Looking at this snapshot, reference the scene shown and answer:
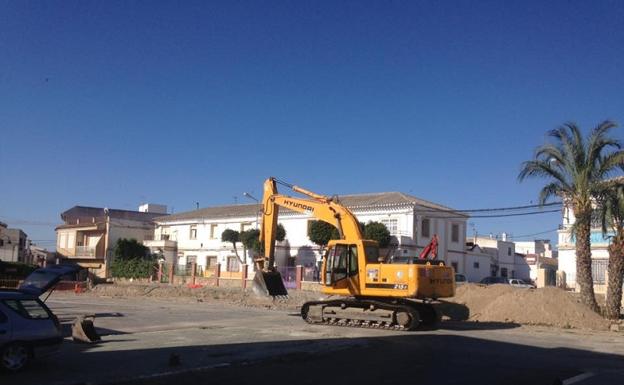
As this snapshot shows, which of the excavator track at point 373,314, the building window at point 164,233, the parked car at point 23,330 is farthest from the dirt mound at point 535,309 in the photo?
the building window at point 164,233

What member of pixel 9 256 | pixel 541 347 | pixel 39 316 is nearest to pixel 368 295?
pixel 541 347

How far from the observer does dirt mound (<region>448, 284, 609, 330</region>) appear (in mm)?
24641

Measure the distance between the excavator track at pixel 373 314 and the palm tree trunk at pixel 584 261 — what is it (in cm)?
788

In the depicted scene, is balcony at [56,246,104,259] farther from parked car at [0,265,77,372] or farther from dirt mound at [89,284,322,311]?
parked car at [0,265,77,372]

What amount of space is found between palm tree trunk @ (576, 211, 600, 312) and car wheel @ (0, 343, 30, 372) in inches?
847

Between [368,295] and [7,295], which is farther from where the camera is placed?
[368,295]

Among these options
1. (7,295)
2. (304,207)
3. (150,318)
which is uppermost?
(304,207)

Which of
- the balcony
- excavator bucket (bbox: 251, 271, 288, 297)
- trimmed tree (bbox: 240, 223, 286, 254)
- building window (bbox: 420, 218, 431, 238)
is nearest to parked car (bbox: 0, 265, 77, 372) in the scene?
excavator bucket (bbox: 251, 271, 288, 297)

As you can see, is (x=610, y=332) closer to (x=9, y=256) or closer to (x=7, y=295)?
(x=7, y=295)

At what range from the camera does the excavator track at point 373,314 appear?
21000mm

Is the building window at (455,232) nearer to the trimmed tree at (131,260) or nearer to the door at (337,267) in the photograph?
the trimmed tree at (131,260)

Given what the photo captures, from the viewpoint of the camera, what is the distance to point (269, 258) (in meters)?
24.5

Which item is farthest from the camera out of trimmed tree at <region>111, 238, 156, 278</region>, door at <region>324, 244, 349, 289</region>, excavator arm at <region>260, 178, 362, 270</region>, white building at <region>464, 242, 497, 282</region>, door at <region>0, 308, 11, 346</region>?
trimmed tree at <region>111, 238, 156, 278</region>

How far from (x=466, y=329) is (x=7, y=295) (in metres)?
15.9
